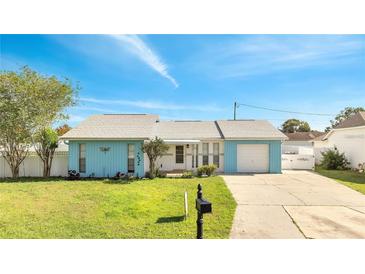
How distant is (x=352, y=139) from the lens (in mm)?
17281

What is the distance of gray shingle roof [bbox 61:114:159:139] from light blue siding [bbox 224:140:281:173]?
5.11 m

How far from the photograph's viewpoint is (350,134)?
1756 centimetres

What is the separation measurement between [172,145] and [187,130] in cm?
175

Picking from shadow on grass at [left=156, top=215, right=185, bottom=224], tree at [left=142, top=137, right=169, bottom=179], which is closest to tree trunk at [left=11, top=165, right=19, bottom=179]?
tree at [left=142, top=137, right=169, bottom=179]

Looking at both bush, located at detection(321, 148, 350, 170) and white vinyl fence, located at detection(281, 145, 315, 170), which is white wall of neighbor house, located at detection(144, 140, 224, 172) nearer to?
Result: white vinyl fence, located at detection(281, 145, 315, 170)

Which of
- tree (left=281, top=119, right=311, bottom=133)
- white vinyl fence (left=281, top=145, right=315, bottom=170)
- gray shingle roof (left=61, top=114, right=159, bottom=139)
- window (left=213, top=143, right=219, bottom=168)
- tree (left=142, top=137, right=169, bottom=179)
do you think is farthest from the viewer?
tree (left=281, top=119, right=311, bottom=133)

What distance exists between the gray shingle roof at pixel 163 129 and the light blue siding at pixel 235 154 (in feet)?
1.26

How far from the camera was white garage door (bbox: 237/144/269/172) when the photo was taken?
15.0 metres

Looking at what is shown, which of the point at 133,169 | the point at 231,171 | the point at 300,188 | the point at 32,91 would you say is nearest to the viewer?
the point at 300,188

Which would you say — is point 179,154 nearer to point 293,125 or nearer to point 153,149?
point 153,149

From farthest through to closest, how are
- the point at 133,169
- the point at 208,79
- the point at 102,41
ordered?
the point at 133,169 < the point at 208,79 < the point at 102,41

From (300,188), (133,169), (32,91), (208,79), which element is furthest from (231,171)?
(32,91)
